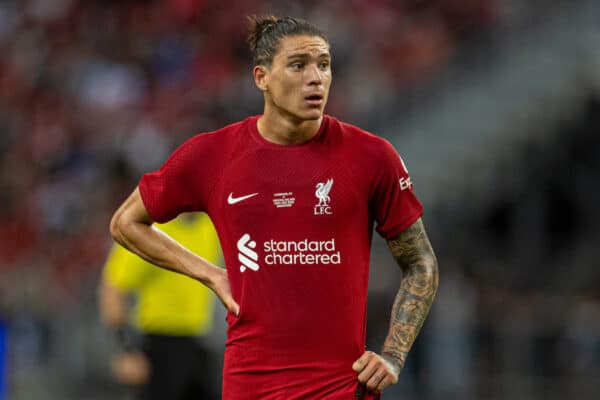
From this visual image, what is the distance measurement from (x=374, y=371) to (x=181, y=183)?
1.16 metres

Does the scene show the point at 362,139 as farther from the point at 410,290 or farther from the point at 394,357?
the point at 394,357

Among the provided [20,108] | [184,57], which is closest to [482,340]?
[184,57]

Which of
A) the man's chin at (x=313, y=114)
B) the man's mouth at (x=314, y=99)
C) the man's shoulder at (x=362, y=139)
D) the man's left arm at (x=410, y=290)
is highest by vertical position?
the man's mouth at (x=314, y=99)

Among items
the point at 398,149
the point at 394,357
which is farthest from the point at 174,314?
the point at 398,149

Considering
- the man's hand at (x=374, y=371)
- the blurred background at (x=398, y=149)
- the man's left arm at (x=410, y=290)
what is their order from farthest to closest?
the blurred background at (x=398, y=149), the man's left arm at (x=410, y=290), the man's hand at (x=374, y=371)

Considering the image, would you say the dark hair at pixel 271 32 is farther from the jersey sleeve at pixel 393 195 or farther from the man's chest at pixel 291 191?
the jersey sleeve at pixel 393 195

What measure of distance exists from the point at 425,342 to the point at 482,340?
742 mm

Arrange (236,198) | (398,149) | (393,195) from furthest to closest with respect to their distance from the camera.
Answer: (398,149) < (236,198) < (393,195)

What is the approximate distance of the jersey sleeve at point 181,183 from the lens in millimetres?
5172

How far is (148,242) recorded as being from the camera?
5.42m

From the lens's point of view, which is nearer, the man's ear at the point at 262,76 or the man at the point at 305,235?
the man at the point at 305,235

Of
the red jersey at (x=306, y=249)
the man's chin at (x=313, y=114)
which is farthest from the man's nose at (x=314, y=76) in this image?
the red jersey at (x=306, y=249)

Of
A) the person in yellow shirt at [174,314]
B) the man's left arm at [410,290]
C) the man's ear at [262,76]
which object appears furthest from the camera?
the person in yellow shirt at [174,314]

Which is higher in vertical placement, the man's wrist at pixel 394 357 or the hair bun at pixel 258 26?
the hair bun at pixel 258 26
